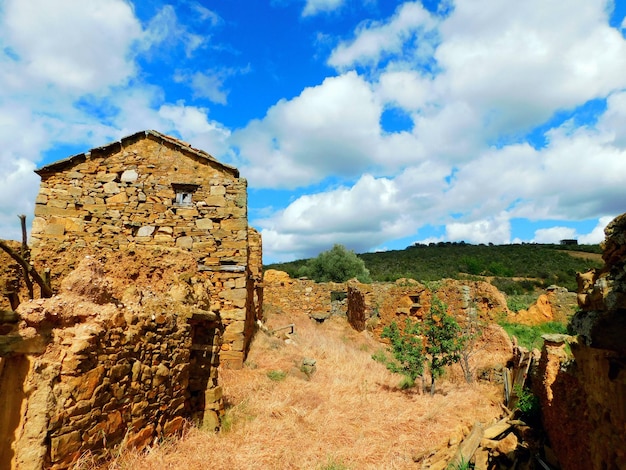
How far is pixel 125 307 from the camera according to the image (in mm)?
4785

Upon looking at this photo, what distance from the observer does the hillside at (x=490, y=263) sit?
41.7 metres

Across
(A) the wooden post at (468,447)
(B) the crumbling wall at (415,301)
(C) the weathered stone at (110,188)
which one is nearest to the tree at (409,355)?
(B) the crumbling wall at (415,301)

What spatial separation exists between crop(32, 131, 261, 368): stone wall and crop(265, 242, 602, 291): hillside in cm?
2786

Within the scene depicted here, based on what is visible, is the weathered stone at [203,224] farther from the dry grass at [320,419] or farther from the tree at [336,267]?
the tree at [336,267]

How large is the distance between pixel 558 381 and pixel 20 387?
20.2 ft

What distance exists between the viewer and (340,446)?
597cm

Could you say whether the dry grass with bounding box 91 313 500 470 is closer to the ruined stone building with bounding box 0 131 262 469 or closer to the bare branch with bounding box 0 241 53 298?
the ruined stone building with bounding box 0 131 262 469

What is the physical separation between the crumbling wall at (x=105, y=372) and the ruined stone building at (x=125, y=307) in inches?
0.5

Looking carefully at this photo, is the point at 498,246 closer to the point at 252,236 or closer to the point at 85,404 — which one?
the point at 252,236

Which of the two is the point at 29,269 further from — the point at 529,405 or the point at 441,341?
the point at 441,341

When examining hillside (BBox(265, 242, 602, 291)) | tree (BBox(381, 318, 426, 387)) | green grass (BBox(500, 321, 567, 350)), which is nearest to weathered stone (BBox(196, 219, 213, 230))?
tree (BBox(381, 318, 426, 387))

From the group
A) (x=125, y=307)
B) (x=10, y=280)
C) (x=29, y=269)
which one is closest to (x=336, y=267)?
(x=10, y=280)

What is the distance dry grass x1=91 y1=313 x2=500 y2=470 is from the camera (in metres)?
5.11

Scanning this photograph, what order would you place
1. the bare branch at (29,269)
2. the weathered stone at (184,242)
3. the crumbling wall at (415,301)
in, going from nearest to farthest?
the bare branch at (29,269), the weathered stone at (184,242), the crumbling wall at (415,301)
